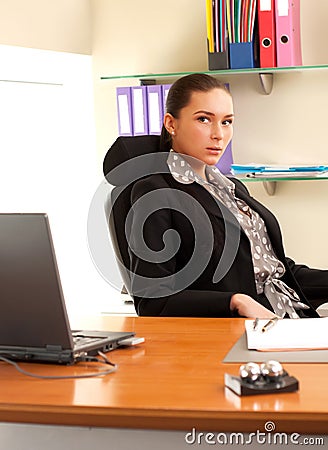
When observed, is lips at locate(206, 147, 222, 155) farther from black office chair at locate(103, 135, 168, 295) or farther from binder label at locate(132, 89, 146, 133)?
binder label at locate(132, 89, 146, 133)

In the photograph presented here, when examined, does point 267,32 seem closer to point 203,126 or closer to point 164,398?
point 203,126

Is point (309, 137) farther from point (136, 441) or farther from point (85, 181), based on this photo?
point (136, 441)

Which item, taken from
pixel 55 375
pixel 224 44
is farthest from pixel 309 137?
pixel 55 375

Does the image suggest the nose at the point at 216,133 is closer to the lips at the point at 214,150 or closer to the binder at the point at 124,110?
the lips at the point at 214,150

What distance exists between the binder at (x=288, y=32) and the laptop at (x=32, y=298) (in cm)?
212

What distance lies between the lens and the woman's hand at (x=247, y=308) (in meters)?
2.18

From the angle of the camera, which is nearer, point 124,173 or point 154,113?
point 124,173

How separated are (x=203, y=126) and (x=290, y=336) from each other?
1.01 metres

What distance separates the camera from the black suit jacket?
230 centimetres

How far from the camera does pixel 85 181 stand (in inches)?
160

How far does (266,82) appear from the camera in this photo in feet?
12.2

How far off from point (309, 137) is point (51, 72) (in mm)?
1156

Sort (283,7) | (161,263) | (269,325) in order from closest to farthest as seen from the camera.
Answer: (269,325) → (161,263) → (283,7)

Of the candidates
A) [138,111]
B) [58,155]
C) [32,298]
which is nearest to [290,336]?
[32,298]
